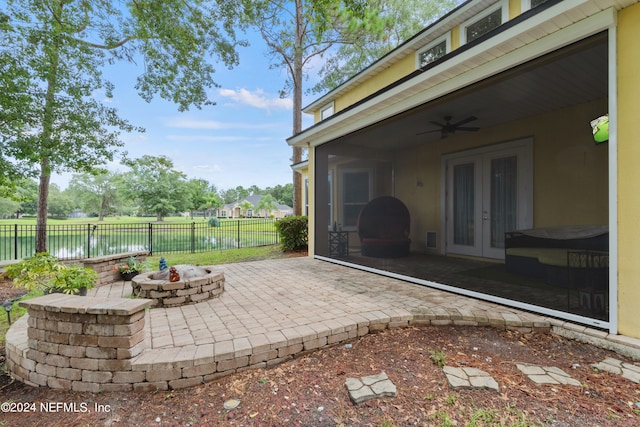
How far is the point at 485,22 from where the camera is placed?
5672 mm

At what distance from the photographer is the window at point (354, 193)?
219 inches

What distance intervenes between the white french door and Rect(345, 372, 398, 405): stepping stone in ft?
9.60

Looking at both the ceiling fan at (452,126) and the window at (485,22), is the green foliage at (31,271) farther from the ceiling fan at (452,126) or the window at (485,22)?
the window at (485,22)

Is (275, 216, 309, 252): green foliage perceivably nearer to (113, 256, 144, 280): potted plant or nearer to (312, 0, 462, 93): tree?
(113, 256, 144, 280): potted plant

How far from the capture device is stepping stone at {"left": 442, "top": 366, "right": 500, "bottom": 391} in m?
1.97

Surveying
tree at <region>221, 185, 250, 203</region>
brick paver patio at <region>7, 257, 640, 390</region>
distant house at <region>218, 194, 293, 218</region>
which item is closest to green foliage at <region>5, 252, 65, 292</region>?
brick paver patio at <region>7, 257, 640, 390</region>

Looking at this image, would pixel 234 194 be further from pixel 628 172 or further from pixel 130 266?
pixel 628 172

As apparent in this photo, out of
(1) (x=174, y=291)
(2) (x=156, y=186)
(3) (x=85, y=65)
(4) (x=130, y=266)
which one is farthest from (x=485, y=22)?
(2) (x=156, y=186)

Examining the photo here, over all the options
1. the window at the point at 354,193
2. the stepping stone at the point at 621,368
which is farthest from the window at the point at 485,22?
the stepping stone at the point at 621,368

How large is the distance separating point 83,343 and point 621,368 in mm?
4103

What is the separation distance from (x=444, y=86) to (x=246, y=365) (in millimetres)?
4031

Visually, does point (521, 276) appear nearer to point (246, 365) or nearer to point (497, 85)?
point (497, 85)

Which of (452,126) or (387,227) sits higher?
(452,126)

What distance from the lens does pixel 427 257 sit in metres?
5.08
